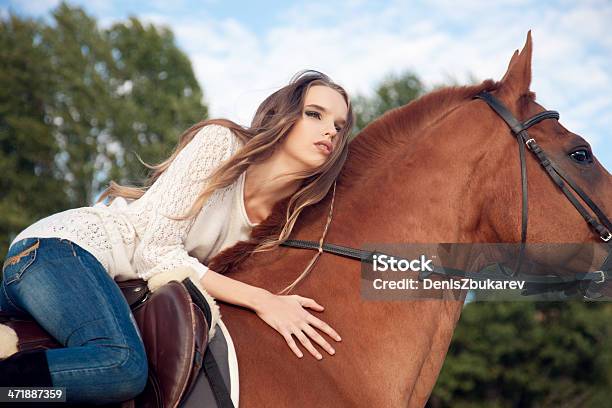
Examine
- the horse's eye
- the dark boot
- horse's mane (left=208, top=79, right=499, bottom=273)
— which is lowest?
the dark boot

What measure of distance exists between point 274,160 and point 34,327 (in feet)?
5.01

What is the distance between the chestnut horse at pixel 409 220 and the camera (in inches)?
110

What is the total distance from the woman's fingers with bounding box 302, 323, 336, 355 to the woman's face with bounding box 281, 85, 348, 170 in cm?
99

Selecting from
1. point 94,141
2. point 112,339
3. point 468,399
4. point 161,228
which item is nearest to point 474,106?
point 161,228

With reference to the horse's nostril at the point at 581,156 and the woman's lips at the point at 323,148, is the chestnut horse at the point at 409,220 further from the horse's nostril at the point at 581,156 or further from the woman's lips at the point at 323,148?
the woman's lips at the point at 323,148

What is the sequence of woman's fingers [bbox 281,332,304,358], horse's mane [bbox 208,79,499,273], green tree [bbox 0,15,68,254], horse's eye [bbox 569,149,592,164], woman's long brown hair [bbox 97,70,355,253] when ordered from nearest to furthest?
woman's fingers [bbox 281,332,304,358] → woman's long brown hair [bbox 97,70,355,253] → horse's eye [bbox 569,149,592,164] → horse's mane [bbox 208,79,499,273] → green tree [bbox 0,15,68,254]

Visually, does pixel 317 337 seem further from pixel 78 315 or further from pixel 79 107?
pixel 79 107

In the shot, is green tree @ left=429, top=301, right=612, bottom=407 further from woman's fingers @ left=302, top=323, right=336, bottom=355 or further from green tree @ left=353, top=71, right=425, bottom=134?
woman's fingers @ left=302, top=323, right=336, bottom=355

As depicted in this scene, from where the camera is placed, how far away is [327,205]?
3.27 meters

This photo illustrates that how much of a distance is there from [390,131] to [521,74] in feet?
2.66

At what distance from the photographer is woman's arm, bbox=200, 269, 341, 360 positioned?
2.73m

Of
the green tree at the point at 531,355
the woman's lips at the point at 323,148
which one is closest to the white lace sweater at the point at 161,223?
the woman's lips at the point at 323,148

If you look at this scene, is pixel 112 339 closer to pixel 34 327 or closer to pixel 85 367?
pixel 85 367

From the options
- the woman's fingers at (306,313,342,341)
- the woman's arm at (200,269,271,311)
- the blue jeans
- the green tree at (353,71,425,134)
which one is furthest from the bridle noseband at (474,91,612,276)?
the green tree at (353,71,425,134)
